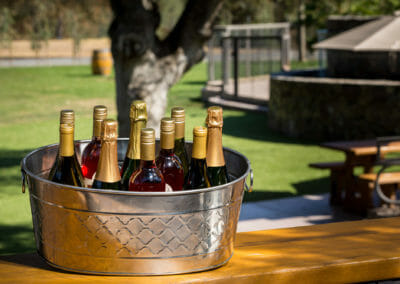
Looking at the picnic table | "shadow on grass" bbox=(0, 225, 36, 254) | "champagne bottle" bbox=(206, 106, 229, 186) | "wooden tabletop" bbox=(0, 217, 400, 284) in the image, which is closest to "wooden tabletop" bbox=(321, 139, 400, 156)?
the picnic table

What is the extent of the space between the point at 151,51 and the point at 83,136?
4.57 meters

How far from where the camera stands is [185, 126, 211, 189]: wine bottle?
186 cm

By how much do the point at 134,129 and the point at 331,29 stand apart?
11054 millimetres

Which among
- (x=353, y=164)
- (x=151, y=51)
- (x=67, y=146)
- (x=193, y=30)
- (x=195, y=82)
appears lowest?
(x=195, y=82)

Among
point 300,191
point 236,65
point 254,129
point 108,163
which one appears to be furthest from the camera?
point 236,65

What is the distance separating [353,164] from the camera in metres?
6.39

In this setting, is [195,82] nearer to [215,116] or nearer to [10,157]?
[10,157]

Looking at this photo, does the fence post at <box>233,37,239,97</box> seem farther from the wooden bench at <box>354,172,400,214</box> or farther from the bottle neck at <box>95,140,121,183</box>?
the bottle neck at <box>95,140,121,183</box>

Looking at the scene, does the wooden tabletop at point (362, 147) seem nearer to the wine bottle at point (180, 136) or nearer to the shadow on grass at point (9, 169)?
the shadow on grass at point (9, 169)

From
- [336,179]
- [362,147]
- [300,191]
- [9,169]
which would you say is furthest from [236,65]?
[362,147]

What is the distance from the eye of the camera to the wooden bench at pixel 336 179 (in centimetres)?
650

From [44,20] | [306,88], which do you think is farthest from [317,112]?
[44,20]

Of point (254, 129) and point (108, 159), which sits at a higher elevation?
point (108, 159)

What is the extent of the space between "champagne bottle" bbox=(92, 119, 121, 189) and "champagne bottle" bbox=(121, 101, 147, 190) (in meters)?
0.12
